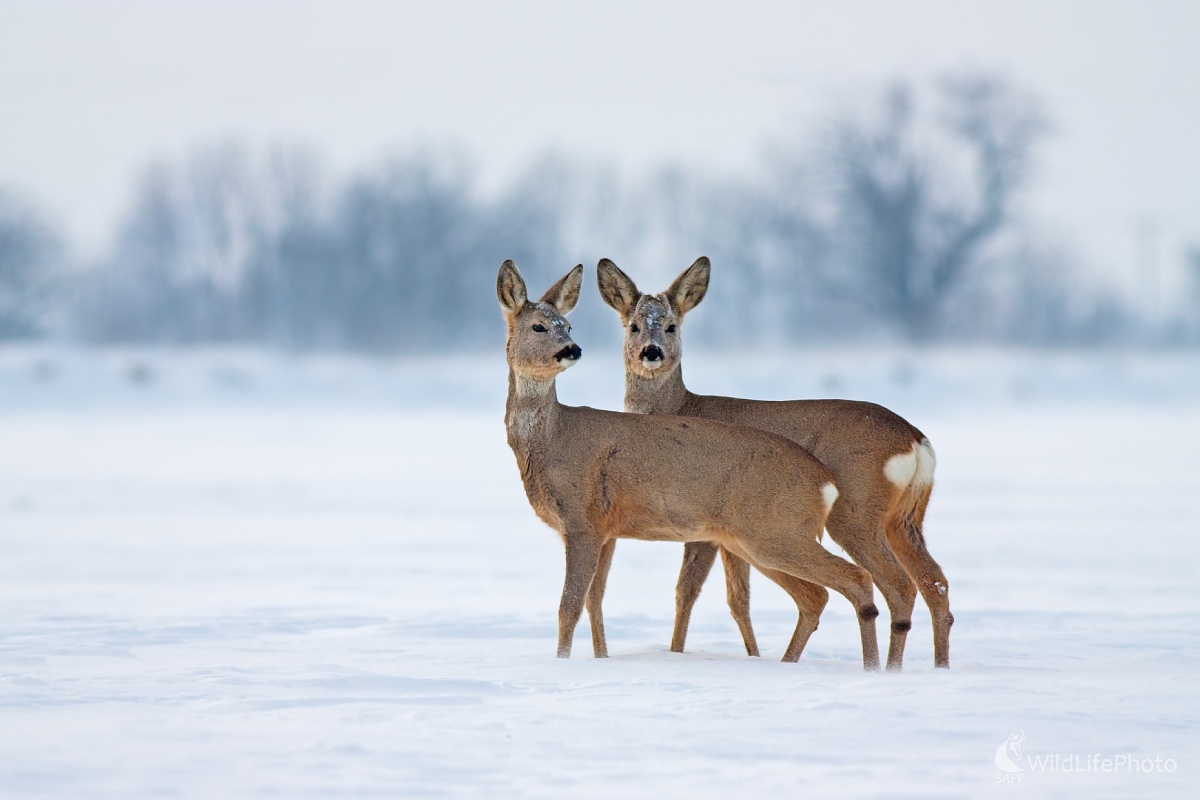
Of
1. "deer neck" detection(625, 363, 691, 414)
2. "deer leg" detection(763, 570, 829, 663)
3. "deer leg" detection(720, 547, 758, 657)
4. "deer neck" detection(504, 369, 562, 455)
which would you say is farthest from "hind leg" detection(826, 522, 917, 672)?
"deer neck" detection(504, 369, 562, 455)

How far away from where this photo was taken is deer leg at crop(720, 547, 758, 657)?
9.14 meters

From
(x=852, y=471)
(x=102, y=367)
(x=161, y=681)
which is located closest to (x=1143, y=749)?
(x=852, y=471)

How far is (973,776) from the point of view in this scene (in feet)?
19.2

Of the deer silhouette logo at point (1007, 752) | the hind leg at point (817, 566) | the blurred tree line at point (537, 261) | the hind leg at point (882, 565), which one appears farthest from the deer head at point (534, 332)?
the blurred tree line at point (537, 261)

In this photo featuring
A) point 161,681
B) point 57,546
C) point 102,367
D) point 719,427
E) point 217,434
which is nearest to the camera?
point 161,681

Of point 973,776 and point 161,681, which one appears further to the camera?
point 161,681

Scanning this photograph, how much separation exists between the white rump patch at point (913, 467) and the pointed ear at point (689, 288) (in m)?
1.57

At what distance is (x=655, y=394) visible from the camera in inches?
376

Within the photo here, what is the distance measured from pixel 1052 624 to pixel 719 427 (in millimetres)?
3160

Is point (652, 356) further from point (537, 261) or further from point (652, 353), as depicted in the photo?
point (537, 261)

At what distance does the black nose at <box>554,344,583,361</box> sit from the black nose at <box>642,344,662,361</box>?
0.74m

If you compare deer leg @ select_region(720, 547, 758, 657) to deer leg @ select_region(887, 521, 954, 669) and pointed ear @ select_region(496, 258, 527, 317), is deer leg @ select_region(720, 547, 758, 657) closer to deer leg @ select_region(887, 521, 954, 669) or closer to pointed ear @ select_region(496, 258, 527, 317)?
deer leg @ select_region(887, 521, 954, 669)

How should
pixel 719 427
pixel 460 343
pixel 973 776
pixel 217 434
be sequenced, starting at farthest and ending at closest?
pixel 460 343
pixel 217 434
pixel 719 427
pixel 973 776

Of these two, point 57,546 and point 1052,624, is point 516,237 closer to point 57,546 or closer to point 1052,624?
point 57,546
